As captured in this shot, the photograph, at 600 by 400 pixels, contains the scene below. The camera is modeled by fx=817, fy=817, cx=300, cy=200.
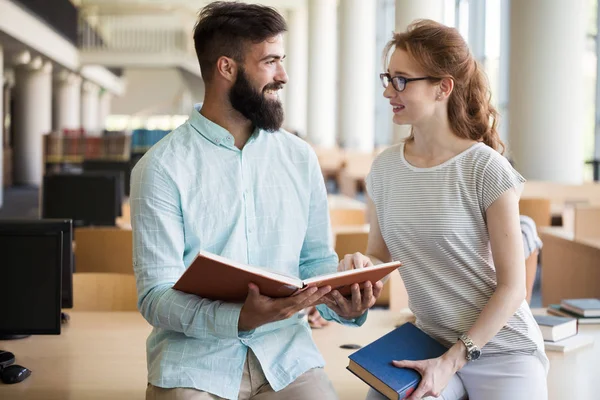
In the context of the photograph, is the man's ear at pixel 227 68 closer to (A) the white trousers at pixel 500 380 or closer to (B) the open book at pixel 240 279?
(B) the open book at pixel 240 279

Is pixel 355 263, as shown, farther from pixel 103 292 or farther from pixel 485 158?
pixel 103 292

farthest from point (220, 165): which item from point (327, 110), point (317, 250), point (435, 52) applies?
point (327, 110)

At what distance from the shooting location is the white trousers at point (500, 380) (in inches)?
75.2

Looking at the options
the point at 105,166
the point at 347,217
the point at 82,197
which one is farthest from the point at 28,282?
the point at 105,166

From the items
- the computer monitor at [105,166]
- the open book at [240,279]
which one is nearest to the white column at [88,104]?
the computer monitor at [105,166]

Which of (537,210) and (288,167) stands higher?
(288,167)

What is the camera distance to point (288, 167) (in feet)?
6.75

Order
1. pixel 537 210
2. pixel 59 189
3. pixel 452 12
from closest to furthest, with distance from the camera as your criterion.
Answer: pixel 59 189 → pixel 537 210 → pixel 452 12

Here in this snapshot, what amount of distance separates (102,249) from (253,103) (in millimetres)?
2464

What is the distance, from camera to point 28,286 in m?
2.26

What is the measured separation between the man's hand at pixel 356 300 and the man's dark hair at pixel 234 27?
24.4 inches

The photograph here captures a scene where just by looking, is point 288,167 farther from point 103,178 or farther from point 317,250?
point 103,178

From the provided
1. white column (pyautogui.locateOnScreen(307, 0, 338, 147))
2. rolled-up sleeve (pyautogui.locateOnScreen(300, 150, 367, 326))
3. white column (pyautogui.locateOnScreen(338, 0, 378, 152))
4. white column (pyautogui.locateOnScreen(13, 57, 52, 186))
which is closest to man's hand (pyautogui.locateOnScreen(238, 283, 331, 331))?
rolled-up sleeve (pyautogui.locateOnScreen(300, 150, 367, 326))

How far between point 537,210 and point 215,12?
164 inches
